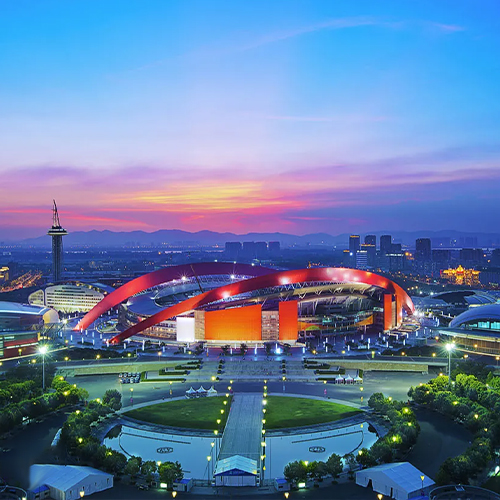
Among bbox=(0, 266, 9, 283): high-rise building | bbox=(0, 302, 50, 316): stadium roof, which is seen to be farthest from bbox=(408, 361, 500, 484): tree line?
bbox=(0, 266, 9, 283): high-rise building

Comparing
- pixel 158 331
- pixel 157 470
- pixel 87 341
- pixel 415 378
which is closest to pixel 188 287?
pixel 158 331

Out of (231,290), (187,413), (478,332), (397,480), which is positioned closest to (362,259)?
(478,332)

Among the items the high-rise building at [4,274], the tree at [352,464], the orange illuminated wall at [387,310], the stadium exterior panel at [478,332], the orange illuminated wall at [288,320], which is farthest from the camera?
the high-rise building at [4,274]

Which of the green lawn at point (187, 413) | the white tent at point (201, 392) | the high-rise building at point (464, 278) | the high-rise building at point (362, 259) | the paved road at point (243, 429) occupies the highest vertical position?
the high-rise building at point (362, 259)

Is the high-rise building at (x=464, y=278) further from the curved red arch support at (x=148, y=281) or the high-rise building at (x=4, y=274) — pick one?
the high-rise building at (x=4, y=274)

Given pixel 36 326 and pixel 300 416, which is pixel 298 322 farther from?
pixel 36 326

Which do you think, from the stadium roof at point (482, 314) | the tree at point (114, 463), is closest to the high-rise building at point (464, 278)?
the stadium roof at point (482, 314)
